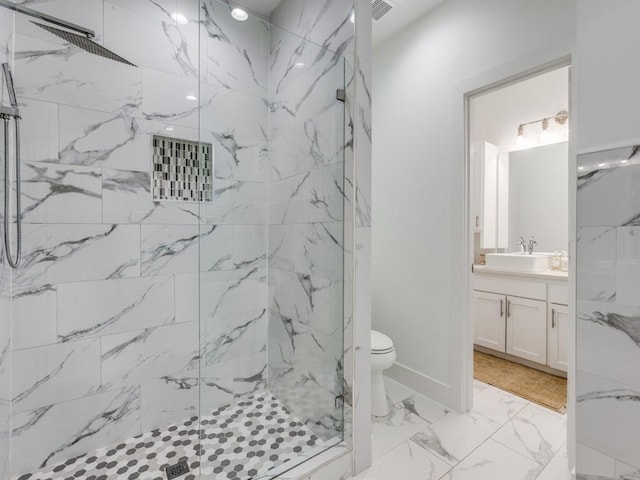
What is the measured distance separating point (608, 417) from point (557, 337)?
1.52 meters

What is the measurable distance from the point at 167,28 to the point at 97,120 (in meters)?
0.69

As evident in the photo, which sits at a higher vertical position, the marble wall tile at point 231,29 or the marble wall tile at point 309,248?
the marble wall tile at point 231,29

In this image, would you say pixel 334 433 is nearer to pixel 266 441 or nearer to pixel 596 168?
pixel 266 441

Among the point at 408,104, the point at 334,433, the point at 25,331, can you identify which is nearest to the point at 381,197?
the point at 408,104

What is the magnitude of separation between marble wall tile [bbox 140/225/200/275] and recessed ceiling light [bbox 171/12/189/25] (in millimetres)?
1210

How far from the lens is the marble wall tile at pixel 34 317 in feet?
4.97

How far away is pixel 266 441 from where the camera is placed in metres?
1.57

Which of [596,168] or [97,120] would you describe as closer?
[596,168]

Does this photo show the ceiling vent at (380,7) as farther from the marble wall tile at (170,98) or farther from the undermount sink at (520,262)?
the undermount sink at (520,262)

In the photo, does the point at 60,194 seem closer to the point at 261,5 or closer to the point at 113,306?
the point at 113,306

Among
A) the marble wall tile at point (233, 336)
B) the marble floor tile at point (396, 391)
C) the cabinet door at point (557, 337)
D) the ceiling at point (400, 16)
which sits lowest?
the marble floor tile at point (396, 391)

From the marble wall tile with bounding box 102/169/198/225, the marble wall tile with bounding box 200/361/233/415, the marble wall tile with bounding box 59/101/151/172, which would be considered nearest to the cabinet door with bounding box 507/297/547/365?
the marble wall tile with bounding box 200/361/233/415

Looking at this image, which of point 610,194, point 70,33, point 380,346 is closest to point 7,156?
point 70,33

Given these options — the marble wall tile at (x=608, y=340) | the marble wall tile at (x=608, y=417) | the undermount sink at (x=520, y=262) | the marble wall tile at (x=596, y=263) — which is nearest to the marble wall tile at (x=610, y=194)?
the marble wall tile at (x=596, y=263)
